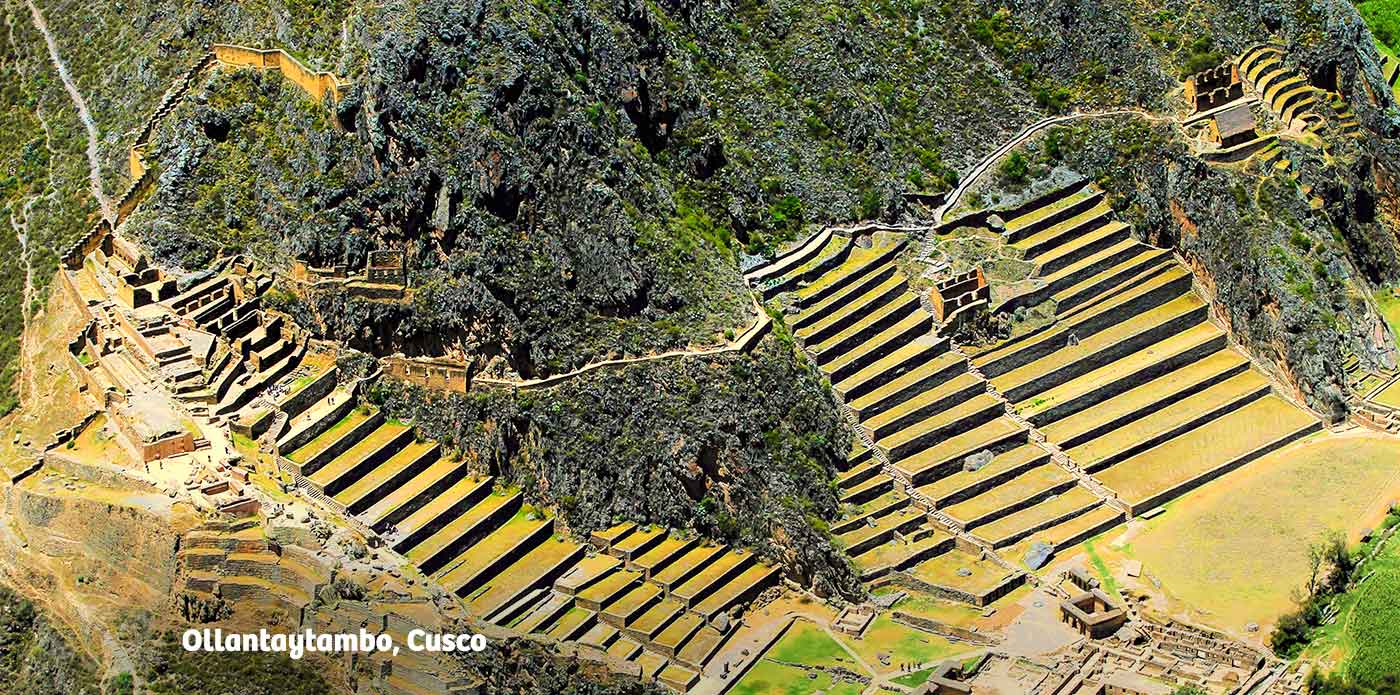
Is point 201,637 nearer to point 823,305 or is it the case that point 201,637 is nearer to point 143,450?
point 143,450

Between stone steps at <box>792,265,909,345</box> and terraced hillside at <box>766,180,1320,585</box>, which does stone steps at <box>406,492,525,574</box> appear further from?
stone steps at <box>792,265,909,345</box>

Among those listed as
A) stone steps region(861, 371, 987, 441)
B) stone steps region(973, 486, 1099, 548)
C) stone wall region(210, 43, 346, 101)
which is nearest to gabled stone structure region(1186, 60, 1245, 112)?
stone steps region(861, 371, 987, 441)

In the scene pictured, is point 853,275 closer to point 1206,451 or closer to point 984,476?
point 984,476

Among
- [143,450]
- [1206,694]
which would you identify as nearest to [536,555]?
[143,450]

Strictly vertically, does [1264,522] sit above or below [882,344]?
below

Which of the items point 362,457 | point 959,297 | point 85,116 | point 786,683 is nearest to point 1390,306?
point 959,297
